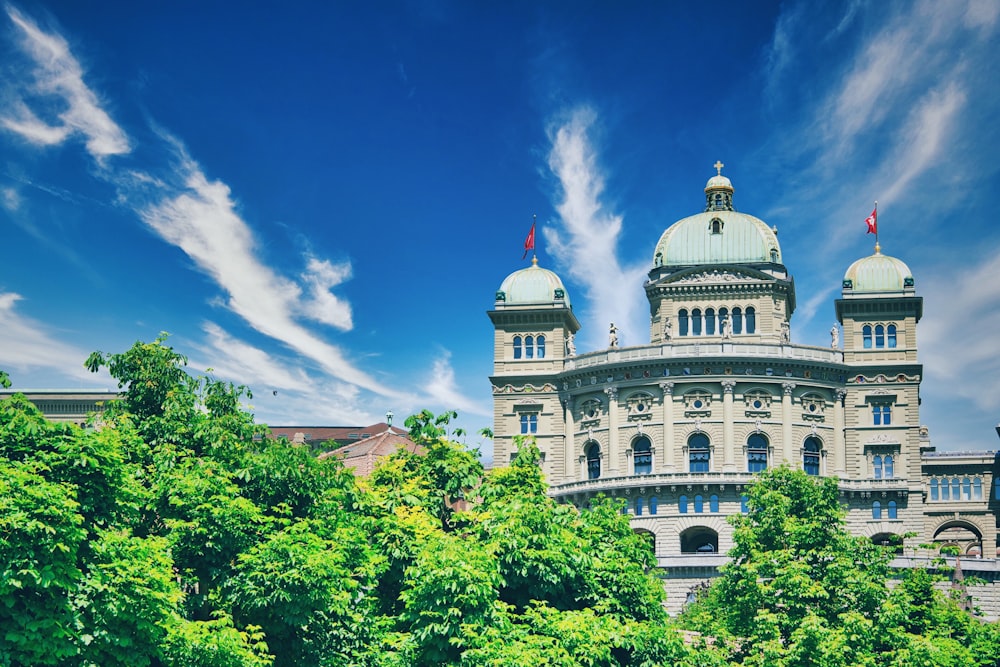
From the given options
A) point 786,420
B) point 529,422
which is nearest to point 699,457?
point 786,420

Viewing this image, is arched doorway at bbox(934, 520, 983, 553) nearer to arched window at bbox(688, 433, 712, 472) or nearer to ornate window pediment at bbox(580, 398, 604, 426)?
arched window at bbox(688, 433, 712, 472)

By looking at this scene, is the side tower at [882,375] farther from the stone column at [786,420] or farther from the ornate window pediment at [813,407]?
the stone column at [786,420]

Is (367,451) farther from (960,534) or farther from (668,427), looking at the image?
(960,534)

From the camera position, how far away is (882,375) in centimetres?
→ 10612

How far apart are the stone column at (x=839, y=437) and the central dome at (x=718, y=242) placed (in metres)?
14.2

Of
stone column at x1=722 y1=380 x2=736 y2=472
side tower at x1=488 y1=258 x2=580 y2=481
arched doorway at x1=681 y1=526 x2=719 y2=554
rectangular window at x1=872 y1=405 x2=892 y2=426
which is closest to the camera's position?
arched doorway at x1=681 y1=526 x2=719 y2=554

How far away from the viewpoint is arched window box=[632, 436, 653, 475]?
340 feet

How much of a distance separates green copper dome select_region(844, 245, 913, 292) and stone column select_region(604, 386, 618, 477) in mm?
24022

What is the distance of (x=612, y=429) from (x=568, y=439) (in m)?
5.36

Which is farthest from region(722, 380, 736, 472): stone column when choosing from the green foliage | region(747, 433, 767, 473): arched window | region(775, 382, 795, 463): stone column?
the green foliage

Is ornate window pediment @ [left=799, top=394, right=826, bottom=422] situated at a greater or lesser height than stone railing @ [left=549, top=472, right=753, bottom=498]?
greater

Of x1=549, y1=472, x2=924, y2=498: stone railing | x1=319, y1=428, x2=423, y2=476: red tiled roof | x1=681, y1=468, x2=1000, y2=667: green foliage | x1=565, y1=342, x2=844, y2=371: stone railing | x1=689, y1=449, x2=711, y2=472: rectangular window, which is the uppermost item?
x1=565, y1=342, x2=844, y2=371: stone railing

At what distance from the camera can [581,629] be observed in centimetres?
4594

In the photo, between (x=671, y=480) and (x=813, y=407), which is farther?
(x=813, y=407)
